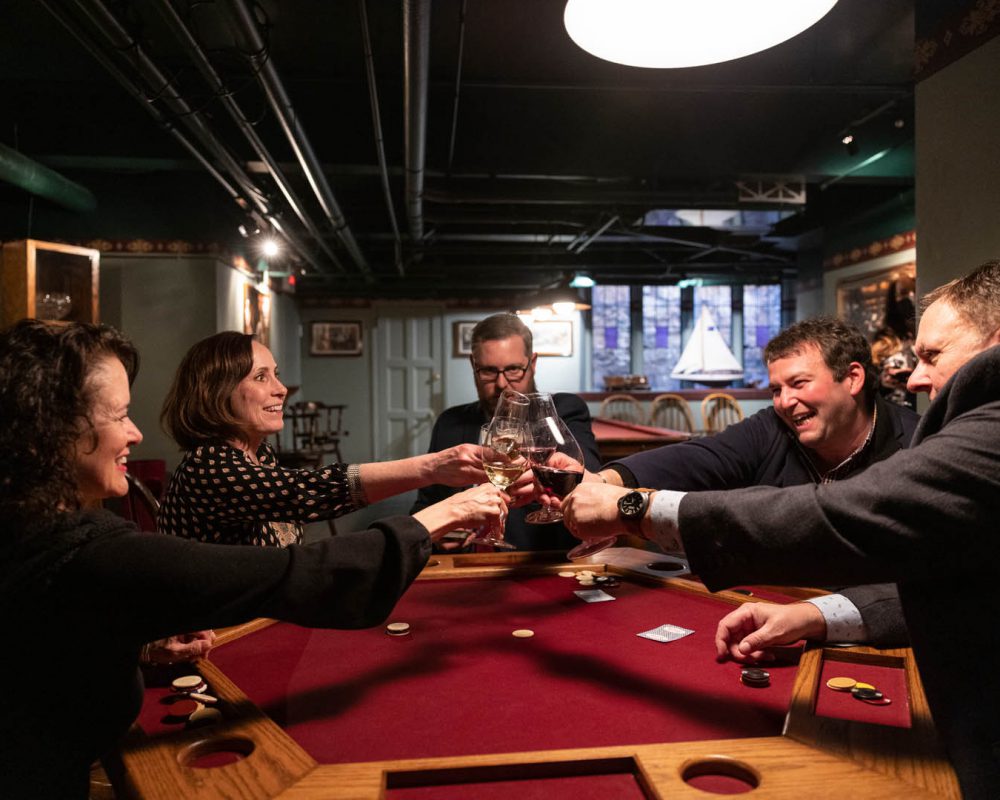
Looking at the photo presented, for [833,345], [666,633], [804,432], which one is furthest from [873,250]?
[666,633]

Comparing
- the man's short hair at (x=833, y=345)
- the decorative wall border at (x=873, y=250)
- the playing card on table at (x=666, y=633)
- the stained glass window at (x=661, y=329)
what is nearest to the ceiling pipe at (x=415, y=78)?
the man's short hair at (x=833, y=345)

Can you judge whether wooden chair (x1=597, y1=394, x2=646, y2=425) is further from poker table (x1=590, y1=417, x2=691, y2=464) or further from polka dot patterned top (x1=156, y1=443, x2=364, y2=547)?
polka dot patterned top (x1=156, y1=443, x2=364, y2=547)

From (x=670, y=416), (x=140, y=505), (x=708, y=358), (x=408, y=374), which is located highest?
(x=708, y=358)

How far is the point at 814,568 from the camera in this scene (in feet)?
3.43

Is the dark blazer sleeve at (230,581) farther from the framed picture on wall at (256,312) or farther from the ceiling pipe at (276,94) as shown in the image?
the framed picture on wall at (256,312)

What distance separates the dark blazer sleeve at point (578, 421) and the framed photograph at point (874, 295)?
15.8 ft

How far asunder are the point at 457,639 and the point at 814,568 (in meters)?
0.74

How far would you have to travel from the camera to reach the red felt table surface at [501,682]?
105 centimetres

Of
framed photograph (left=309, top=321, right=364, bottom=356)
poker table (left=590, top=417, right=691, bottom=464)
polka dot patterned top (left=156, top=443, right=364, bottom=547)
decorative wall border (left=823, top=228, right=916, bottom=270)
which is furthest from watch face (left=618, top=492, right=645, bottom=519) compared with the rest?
framed photograph (left=309, top=321, right=364, bottom=356)

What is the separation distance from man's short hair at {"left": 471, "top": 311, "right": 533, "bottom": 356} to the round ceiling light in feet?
4.43

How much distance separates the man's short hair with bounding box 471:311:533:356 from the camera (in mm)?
2973

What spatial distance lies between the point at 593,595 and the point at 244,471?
967 millimetres

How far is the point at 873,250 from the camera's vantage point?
761 cm

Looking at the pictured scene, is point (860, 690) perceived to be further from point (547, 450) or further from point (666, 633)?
point (547, 450)
